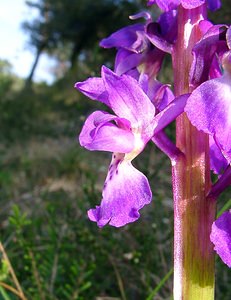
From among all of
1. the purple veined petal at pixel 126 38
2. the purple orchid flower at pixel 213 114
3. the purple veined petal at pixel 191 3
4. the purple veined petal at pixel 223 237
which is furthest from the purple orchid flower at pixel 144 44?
the purple veined petal at pixel 223 237

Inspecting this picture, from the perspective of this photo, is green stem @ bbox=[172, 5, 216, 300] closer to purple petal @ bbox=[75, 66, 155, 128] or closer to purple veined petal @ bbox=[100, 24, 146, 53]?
purple petal @ bbox=[75, 66, 155, 128]

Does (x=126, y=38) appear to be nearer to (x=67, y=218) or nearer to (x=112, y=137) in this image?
(x=112, y=137)

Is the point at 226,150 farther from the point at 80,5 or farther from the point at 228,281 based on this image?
the point at 80,5

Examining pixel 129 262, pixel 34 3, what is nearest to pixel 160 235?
pixel 129 262

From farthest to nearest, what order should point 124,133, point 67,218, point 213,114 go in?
point 67,218 → point 124,133 → point 213,114

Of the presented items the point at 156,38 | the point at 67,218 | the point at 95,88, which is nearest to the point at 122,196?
the point at 95,88

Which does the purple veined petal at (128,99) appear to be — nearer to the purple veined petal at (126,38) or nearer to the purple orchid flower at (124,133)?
the purple orchid flower at (124,133)
